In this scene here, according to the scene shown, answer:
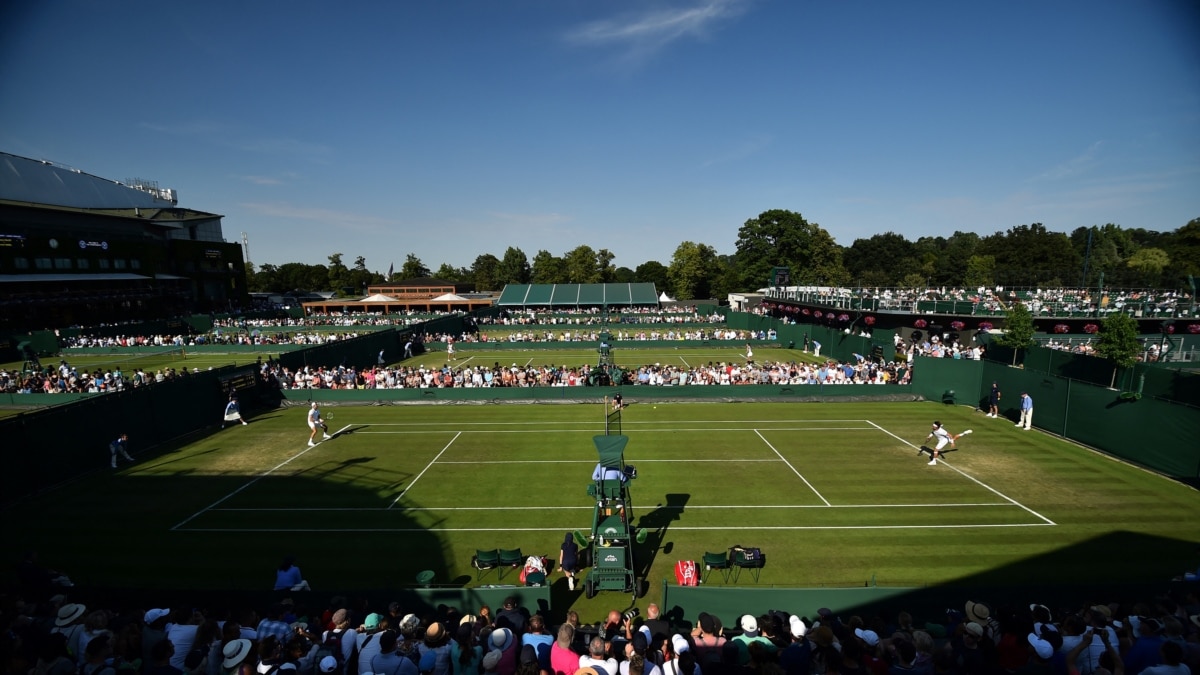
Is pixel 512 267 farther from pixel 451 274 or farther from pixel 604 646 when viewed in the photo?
pixel 604 646

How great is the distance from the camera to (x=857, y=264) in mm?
133750

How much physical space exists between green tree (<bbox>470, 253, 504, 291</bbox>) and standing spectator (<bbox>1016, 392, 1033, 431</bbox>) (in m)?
A: 120

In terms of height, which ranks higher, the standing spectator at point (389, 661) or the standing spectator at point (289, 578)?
the standing spectator at point (389, 661)

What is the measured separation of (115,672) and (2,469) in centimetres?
1532

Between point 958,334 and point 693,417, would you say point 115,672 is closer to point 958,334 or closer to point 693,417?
point 693,417

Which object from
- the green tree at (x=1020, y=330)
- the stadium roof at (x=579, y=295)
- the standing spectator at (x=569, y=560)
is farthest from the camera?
the stadium roof at (x=579, y=295)

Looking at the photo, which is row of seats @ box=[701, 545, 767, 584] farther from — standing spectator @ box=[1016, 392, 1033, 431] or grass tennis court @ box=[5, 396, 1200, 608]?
standing spectator @ box=[1016, 392, 1033, 431]

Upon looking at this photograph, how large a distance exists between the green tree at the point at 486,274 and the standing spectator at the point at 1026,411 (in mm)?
120277

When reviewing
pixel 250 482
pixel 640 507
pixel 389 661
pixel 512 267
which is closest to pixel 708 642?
pixel 389 661

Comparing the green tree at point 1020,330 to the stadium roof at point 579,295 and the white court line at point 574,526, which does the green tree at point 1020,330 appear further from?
the stadium roof at point 579,295

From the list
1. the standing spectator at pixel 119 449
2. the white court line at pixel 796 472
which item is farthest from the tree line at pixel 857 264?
the standing spectator at pixel 119 449

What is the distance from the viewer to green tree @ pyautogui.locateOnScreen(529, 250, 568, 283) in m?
123

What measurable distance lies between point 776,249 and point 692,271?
1839 cm

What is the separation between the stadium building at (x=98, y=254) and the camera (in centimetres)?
6000
